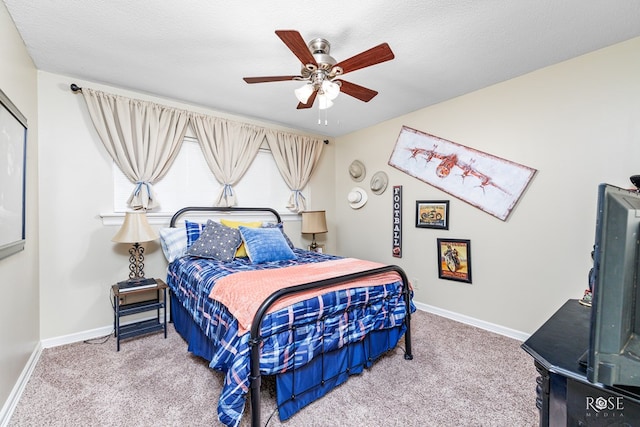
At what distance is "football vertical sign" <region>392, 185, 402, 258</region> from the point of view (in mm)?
3742

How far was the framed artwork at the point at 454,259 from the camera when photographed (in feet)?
10.2

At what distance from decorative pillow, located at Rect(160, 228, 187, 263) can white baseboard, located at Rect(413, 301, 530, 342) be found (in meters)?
2.90

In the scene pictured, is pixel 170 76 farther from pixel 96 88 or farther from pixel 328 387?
pixel 328 387

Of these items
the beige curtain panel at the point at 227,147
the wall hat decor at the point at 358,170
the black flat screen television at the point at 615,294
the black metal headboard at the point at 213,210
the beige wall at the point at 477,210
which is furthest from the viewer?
the wall hat decor at the point at 358,170

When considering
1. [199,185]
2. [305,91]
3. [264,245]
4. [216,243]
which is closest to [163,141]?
[199,185]

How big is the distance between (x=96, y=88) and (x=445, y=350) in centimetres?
420

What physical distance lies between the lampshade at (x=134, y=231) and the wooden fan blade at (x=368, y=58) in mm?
2264

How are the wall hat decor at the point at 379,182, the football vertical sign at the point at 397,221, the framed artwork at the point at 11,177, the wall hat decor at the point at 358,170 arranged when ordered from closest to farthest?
the framed artwork at the point at 11,177 < the football vertical sign at the point at 397,221 < the wall hat decor at the point at 379,182 < the wall hat decor at the point at 358,170

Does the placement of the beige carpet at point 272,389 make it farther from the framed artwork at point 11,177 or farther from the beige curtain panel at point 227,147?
the beige curtain panel at point 227,147

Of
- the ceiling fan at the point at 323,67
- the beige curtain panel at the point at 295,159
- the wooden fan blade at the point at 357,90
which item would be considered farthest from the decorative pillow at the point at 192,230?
the wooden fan blade at the point at 357,90

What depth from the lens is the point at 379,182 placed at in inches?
157

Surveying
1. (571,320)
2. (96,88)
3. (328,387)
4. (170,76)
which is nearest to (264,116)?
(170,76)

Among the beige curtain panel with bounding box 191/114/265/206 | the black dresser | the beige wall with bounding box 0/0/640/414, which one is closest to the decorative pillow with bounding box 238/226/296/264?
the beige curtain panel with bounding box 191/114/265/206

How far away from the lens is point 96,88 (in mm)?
2812
